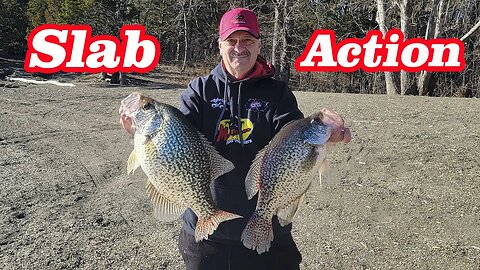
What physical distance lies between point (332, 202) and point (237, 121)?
3.93 meters

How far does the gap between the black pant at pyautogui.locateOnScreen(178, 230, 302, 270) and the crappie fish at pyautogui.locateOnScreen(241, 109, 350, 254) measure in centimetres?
26

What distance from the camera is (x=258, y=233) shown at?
7.80 feet

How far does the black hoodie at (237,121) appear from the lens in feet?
8.55

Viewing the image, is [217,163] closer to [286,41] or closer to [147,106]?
[147,106]

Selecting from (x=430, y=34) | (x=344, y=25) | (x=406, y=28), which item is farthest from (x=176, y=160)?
(x=344, y=25)

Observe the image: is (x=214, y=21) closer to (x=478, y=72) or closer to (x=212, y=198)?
(x=478, y=72)

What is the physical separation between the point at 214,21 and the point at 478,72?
1821cm

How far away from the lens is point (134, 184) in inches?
279

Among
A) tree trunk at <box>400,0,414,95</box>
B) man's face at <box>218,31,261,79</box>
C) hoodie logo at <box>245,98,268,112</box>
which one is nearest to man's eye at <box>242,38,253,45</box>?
man's face at <box>218,31,261,79</box>

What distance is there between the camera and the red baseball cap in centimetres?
254

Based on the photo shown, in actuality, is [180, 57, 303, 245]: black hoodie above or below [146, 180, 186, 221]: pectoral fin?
above

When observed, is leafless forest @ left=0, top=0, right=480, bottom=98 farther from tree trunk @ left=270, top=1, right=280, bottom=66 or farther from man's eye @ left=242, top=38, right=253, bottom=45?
man's eye @ left=242, top=38, right=253, bottom=45

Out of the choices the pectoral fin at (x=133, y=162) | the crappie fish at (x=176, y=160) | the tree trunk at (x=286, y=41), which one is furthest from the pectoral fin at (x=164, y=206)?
the tree trunk at (x=286, y=41)

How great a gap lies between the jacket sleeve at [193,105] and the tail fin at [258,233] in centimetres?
67
